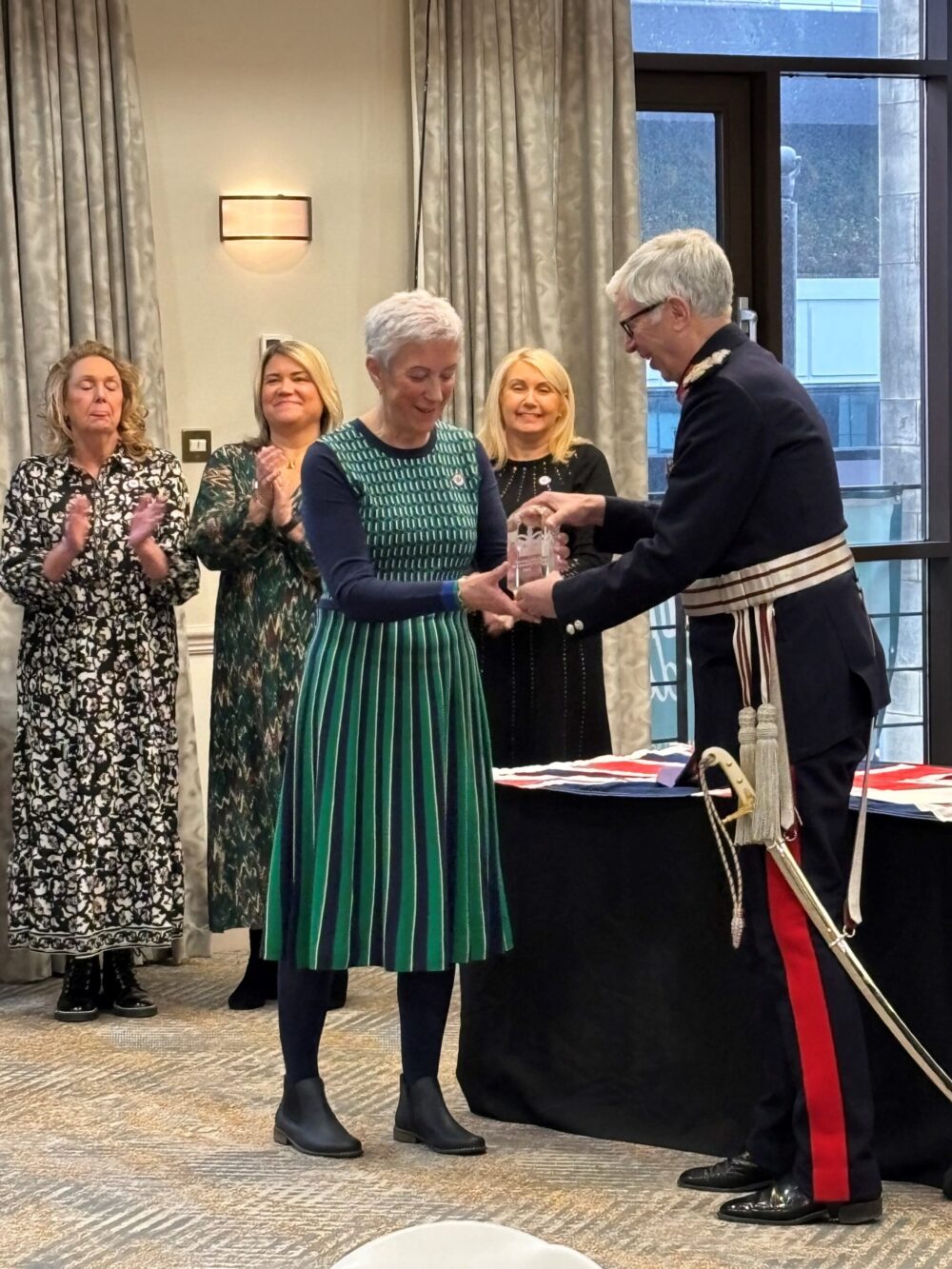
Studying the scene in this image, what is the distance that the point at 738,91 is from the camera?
563 centimetres

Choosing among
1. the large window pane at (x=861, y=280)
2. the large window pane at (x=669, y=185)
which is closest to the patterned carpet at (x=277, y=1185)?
the large window pane at (x=669, y=185)

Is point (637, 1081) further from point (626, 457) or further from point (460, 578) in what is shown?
point (626, 457)

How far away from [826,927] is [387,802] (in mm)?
758

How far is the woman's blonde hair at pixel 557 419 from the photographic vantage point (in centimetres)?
430

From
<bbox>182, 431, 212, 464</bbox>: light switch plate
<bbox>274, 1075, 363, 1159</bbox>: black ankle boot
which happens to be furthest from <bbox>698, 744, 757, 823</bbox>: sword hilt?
<bbox>182, 431, 212, 464</bbox>: light switch plate

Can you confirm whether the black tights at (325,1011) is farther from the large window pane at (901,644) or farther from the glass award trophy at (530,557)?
the large window pane at (901,644)

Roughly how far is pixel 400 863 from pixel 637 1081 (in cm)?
60

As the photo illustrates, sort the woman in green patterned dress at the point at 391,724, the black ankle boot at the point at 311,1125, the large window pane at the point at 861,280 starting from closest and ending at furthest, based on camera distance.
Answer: the woman in green patterned dress at the point at 391,724, the black ankle boot at the point at 311,1125, the large window pane at the point at 861,280

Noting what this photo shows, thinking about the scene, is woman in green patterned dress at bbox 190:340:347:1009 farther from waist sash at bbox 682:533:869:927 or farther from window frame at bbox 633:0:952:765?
window frame at bbox 633:0:952:765

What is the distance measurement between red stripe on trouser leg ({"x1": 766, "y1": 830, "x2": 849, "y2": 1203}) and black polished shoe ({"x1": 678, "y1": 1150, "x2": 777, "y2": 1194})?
0.19 m

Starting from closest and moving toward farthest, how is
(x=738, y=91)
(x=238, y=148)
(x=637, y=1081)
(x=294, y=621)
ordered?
(x=637, y=1081) < (x=294, y=621) < (x=238, y=148) < (x=738, y=91)

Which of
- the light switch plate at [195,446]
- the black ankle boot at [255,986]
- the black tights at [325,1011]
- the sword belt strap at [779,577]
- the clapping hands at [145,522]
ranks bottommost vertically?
the black ankle boot at [255,986]

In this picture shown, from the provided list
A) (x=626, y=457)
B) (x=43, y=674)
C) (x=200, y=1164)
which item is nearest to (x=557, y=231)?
(x=626, y=457)

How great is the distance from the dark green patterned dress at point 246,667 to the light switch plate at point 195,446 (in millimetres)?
633
